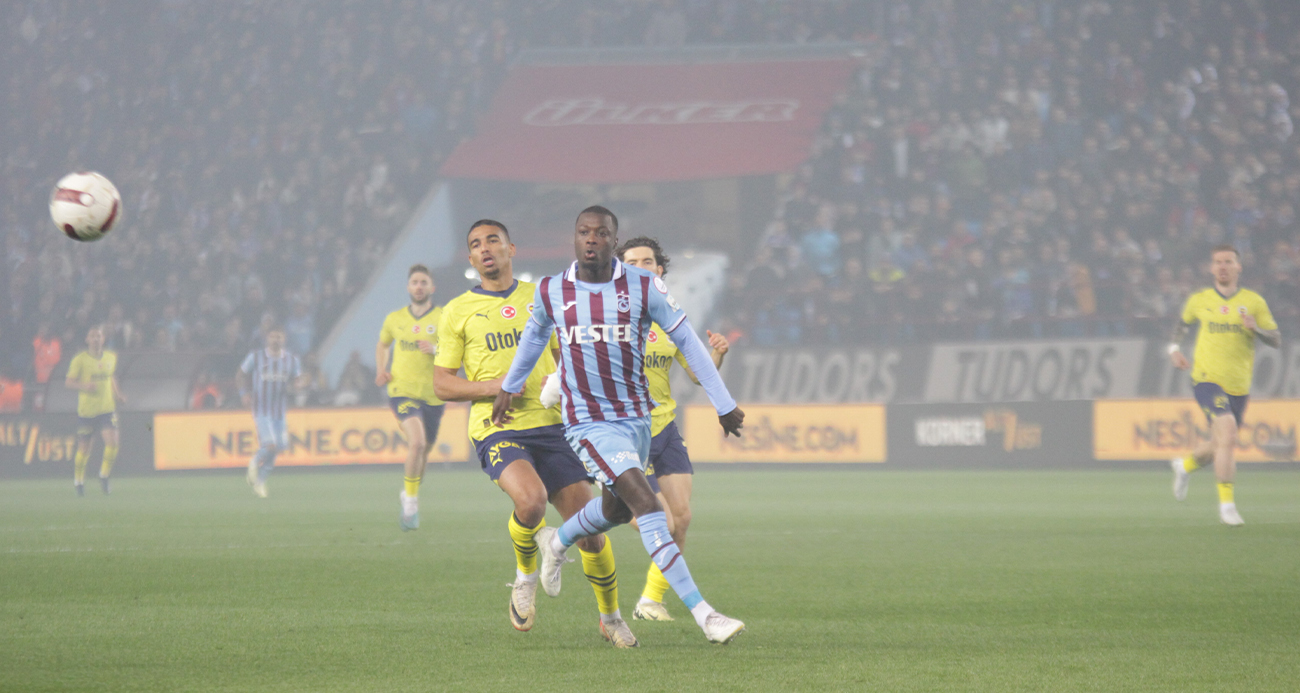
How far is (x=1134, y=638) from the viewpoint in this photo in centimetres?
638

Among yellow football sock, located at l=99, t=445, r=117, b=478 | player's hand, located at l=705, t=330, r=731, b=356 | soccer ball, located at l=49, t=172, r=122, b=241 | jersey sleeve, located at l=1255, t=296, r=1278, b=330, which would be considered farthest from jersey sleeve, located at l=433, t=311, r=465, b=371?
yellow football sock, located at l=99, t=445, r=117, b=478

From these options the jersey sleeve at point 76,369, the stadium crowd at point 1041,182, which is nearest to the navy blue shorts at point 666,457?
the jersey sleeve at point 76,369

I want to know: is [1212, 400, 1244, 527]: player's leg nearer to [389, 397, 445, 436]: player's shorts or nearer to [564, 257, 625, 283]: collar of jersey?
[389, 397, 445, 436]: player's shorts

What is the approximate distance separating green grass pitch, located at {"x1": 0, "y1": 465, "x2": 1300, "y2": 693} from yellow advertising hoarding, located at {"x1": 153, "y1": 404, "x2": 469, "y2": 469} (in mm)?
8610

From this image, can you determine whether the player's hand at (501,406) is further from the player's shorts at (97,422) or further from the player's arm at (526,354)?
the player's shorts at (97,422)

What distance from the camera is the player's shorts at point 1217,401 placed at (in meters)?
12.6

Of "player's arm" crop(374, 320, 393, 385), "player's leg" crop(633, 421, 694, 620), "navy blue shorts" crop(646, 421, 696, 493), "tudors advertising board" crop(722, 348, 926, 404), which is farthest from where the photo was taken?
"tudors advertising board" crop(722, 348, 926, 404)

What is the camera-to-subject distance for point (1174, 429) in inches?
821

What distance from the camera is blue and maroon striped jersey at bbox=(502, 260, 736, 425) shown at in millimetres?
6234

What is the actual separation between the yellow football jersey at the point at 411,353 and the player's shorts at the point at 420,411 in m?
0.04

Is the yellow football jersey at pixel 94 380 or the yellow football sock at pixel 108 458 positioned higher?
the yellow football jersey at pixel 94 380

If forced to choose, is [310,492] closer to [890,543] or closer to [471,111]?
[890,543]

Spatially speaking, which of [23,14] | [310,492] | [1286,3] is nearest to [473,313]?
[310,492]

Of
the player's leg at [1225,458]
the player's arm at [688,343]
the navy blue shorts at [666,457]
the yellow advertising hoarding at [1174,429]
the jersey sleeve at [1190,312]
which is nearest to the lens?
the player's arm at [688,343]
